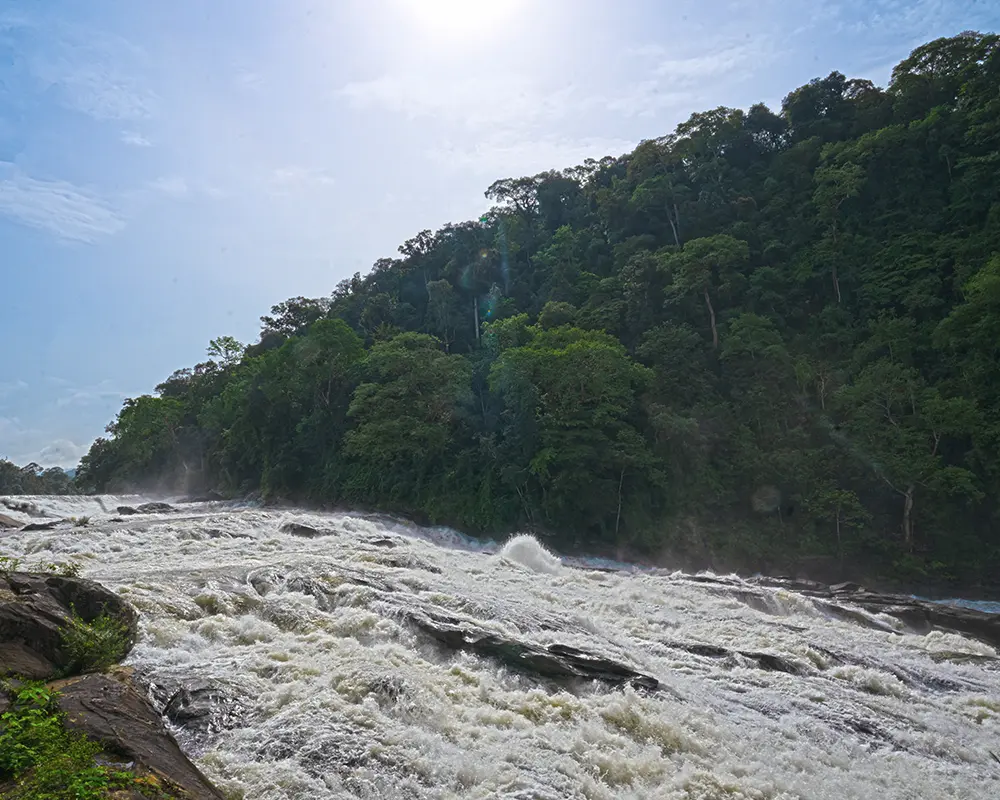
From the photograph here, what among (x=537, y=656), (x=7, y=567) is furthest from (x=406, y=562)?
(x=7, y=567)

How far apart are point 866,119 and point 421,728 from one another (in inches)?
1519

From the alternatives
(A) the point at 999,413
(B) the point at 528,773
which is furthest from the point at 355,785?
(A) the point at 999,413

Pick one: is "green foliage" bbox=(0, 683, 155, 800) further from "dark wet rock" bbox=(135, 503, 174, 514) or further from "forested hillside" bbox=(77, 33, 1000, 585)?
"forested hillside" bbox=(77, 33, 1000, 585)

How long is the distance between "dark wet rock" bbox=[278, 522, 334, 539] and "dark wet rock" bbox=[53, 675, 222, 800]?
1047 centimetres

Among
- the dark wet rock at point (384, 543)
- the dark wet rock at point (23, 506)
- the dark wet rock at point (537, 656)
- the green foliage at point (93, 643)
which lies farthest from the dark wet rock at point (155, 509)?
the dark wet rock at point (537, 656)

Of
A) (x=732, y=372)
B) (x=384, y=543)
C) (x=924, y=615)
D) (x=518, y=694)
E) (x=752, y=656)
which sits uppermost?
(x=732, y=372)

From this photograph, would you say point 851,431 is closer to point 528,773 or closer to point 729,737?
point 729,737

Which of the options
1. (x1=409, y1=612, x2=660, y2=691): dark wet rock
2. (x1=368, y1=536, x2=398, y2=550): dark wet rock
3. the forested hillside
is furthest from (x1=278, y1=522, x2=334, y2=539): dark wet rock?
the forested hillside

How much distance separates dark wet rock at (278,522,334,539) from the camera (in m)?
15.9

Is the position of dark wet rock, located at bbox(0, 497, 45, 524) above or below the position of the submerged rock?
above

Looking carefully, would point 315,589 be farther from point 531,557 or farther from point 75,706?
point 531,557

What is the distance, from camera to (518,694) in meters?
6.76

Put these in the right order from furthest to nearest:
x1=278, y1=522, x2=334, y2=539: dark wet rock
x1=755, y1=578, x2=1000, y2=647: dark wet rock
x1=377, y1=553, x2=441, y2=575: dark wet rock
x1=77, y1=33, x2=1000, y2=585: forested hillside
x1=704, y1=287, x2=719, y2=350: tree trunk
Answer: x1=704, y1=287, x2=719, y2=350: tree trunk, x1=77, y1=33, x2=1000, y2=585: forested hillside, x1=278, y1=522, x2=334, y2=539: dark wet rock, x1=755, y1=578, x2=1000, y2=647: dark wet rock, x1=377, y1=553, x2=441, y2=575: dark wet rock

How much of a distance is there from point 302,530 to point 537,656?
10.2m
